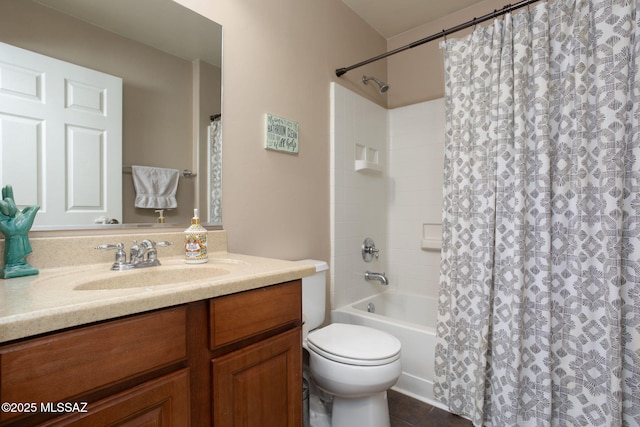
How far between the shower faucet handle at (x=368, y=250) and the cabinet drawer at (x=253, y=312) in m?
1.35

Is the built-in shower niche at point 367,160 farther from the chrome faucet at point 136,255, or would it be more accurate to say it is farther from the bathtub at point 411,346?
the chrome faucet at point 136,255

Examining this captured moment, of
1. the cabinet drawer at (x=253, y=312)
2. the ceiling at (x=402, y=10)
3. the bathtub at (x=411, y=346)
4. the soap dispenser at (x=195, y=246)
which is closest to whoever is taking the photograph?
the cabinet drawer at (x=253, y=312)

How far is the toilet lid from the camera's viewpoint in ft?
4.22

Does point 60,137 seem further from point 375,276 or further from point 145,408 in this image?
point 375,276

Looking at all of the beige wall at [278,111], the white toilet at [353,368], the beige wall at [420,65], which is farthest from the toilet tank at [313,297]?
the beige wall at [420,65]

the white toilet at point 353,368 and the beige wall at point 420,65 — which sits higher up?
the beige wall at point 420,65

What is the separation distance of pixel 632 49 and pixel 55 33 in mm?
2176

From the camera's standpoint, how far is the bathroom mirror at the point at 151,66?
1.00 m

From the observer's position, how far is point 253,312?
0.86 meters

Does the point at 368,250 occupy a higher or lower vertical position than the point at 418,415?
higher

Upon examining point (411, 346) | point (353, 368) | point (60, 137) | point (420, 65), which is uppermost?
point (420, 65)

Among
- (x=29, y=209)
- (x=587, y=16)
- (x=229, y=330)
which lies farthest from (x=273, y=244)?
(x=587, y=16)

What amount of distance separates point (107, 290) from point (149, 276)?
1.06 ft

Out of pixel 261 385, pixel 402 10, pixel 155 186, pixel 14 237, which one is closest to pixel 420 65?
pixel 402 10
